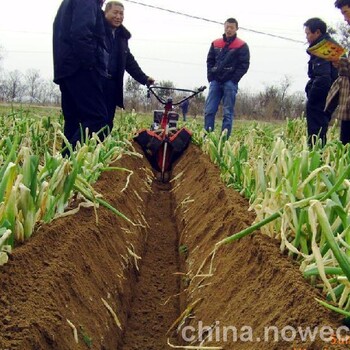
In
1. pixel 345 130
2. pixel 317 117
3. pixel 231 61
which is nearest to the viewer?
pixel 345 130

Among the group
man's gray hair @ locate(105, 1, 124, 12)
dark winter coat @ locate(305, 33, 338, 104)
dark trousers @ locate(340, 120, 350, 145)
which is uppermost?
man's gray hair @ locate(105, 1, 124, 12)

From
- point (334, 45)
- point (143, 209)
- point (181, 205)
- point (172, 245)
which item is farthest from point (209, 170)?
point (334, 45)

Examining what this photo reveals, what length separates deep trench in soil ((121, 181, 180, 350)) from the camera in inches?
94.7

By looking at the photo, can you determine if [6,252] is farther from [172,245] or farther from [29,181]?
[172,245]

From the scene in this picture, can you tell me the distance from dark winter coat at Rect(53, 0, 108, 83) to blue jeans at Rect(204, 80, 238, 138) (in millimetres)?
2929

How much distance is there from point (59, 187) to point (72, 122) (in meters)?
2.94

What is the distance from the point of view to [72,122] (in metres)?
5.32

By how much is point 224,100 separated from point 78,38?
3432 mm

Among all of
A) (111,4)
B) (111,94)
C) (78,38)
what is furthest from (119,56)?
(78,38)

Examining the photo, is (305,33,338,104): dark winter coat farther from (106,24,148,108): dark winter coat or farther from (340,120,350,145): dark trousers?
(106,24,148,108): dark winter coat

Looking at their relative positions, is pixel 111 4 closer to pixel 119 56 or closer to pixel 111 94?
pixel 119 56

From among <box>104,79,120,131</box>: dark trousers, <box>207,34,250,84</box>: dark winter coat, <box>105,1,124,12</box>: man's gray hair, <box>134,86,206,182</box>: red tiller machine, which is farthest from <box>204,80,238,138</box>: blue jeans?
<box>105,1,124,12</box>: man's gray hair

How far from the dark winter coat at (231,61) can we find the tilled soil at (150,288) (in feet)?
13.5

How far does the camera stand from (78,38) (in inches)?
182
